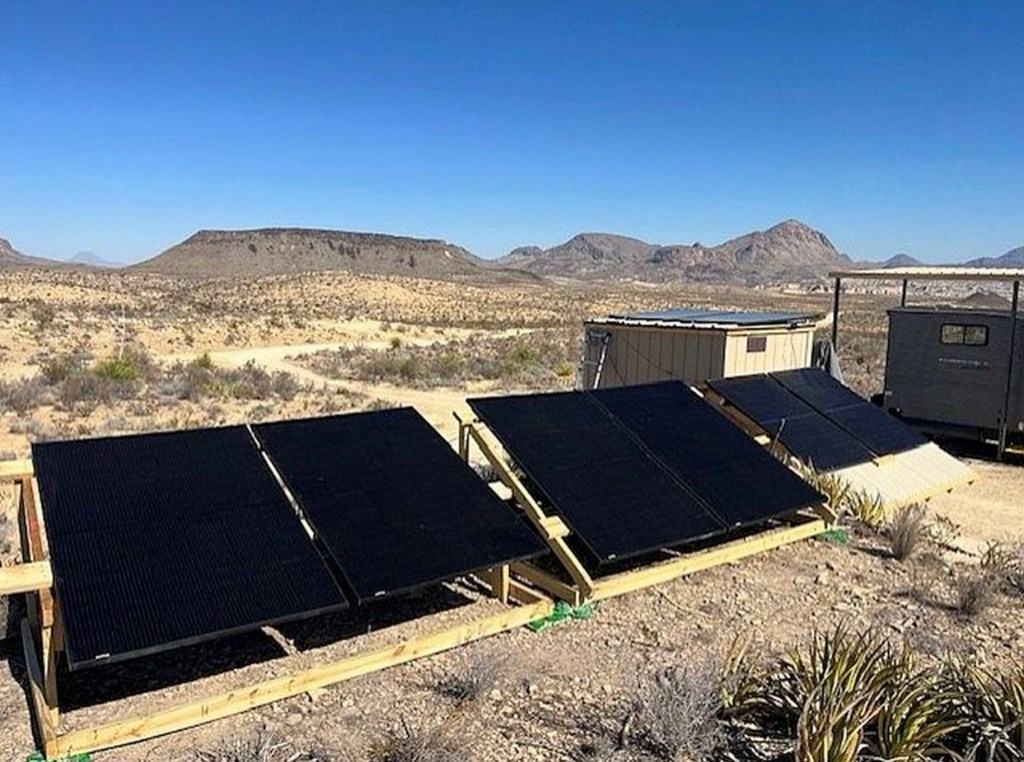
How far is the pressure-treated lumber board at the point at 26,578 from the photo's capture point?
4688 mm

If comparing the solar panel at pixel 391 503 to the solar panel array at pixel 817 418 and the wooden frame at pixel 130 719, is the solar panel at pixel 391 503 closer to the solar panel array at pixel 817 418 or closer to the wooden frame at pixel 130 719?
the wooden frame at pixel 130 719

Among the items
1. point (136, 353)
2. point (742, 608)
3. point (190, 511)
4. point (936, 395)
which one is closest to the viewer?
point (190, 511)

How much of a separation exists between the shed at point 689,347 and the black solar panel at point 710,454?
11.0 feet

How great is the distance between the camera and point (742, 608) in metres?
6.77

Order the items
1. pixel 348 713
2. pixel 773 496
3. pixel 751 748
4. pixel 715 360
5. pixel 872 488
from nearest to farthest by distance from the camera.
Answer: pixel 751 748, pixel 348 713, pixel 773 496, pixel 872 488, pixel 715 360

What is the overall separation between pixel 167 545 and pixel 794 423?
7604 mm

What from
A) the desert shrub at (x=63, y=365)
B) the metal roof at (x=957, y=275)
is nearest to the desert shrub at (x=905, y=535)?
the metal roof at (x=957, y=275)

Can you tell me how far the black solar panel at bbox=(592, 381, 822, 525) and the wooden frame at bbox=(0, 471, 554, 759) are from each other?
236 cm

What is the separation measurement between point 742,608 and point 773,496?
1.60m

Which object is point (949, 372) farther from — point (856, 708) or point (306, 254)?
point (306, 254)

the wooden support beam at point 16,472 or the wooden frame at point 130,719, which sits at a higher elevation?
the wooden support beam at point 16,472

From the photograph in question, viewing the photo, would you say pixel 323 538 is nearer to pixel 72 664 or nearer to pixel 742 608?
pixel 72 664

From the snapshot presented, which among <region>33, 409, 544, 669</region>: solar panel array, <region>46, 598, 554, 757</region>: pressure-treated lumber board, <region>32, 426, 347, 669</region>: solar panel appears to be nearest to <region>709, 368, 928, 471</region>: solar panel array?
<region>33, 409, 544, 669</region>: solar panel array

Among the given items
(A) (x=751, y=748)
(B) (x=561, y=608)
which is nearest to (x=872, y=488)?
(B) (x=561, y=608)
